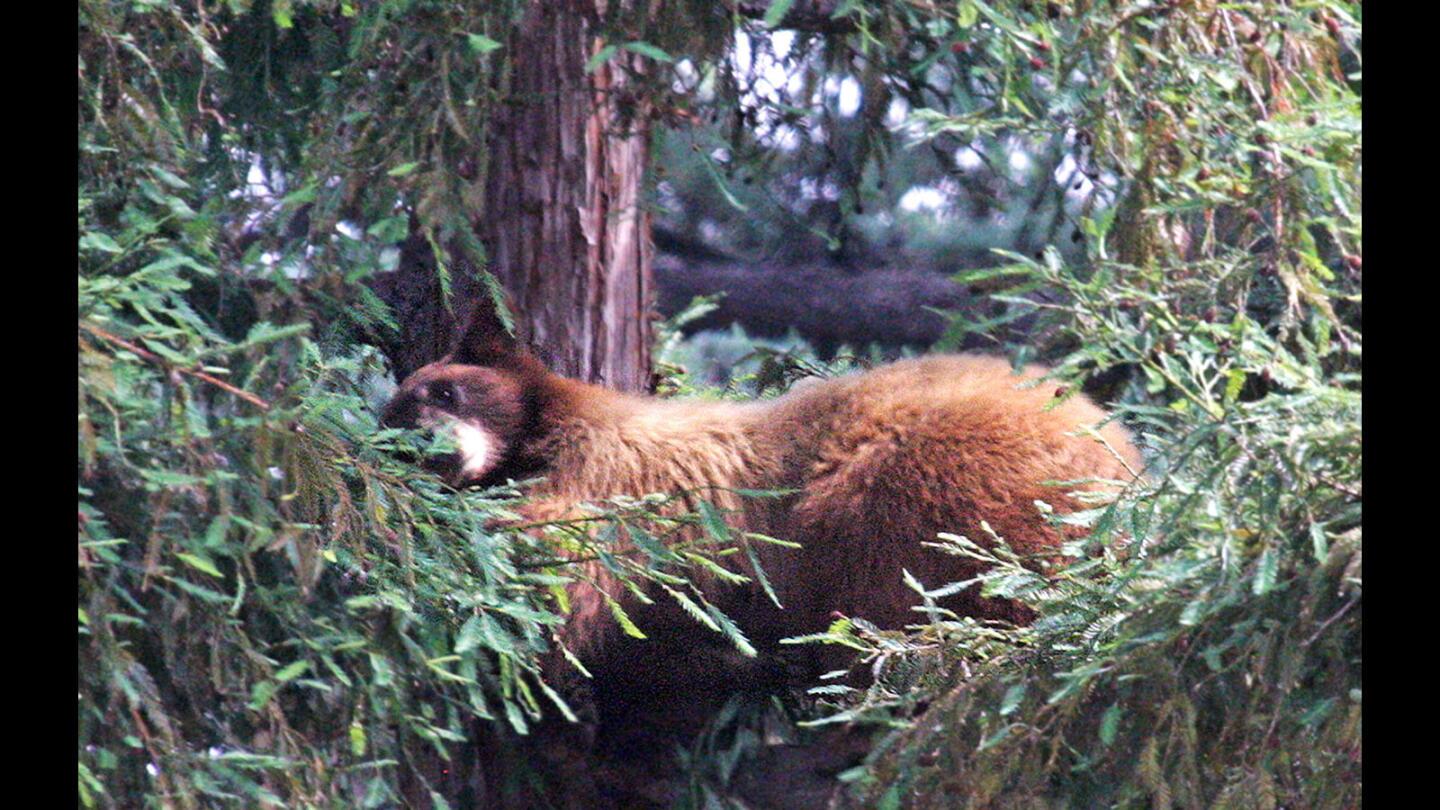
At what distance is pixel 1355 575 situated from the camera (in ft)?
7.01

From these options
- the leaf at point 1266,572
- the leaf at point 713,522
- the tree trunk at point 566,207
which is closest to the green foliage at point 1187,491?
the leaf at point 1266,572

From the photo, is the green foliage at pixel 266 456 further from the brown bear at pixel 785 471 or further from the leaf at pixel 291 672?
the brown bear at pixel 785 471

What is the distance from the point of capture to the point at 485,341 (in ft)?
13.4

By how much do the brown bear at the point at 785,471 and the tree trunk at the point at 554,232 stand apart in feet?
0.63

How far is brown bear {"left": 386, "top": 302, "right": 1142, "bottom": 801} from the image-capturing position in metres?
3.61

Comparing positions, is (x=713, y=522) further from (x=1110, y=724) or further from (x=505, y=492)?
(x=1110, y=724)

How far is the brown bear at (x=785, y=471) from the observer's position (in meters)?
3.61

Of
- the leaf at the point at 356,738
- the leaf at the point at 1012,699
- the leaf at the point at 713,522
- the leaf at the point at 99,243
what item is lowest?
the leaf at the point at 356,738

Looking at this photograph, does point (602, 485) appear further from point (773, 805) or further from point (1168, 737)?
point (1168, 737)

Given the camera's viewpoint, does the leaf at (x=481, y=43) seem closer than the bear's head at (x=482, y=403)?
Yes

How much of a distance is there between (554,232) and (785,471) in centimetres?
98

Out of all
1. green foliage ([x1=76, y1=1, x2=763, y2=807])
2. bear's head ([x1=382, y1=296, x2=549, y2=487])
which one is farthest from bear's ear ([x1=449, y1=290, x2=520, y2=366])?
green foliage ([x1=76, y1=1, x2=763, y2=807])

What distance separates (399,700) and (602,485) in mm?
1219

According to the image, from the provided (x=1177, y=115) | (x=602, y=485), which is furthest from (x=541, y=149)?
(x=1177, y=115)
